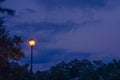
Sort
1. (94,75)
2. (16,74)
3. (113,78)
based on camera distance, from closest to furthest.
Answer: (16,74) → (113,78) → (94,75)

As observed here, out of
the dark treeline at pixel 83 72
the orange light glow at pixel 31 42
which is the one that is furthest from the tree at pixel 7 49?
the dark treeline at pixel 83 72

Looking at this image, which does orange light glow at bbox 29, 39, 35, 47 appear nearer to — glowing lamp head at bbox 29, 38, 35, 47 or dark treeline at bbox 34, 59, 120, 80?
glowing lamp head at bbox 29, 38, 35, 47

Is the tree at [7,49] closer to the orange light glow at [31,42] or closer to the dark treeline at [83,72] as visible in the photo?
the orange light glow at [31,42]

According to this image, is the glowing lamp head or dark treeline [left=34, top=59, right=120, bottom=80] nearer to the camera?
the glowing lamp head

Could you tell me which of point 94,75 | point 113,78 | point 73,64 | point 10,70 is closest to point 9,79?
point 10,70

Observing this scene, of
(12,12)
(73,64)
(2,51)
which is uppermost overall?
(12,12)

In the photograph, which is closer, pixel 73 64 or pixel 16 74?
pixel 16 74

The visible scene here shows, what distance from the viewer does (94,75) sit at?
231 ft

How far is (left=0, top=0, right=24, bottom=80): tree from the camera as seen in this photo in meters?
31.5

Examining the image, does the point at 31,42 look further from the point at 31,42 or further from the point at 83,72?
the point at 83,72

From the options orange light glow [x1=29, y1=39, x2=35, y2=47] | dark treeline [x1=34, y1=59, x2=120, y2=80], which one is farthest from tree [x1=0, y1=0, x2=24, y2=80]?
dark treeline [x1=34, y1=59, x2=120, y2=80]

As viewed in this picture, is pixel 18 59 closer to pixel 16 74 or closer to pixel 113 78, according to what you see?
pixel 16 74

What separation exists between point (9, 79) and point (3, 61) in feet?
5.34

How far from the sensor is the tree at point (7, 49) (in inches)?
1241
